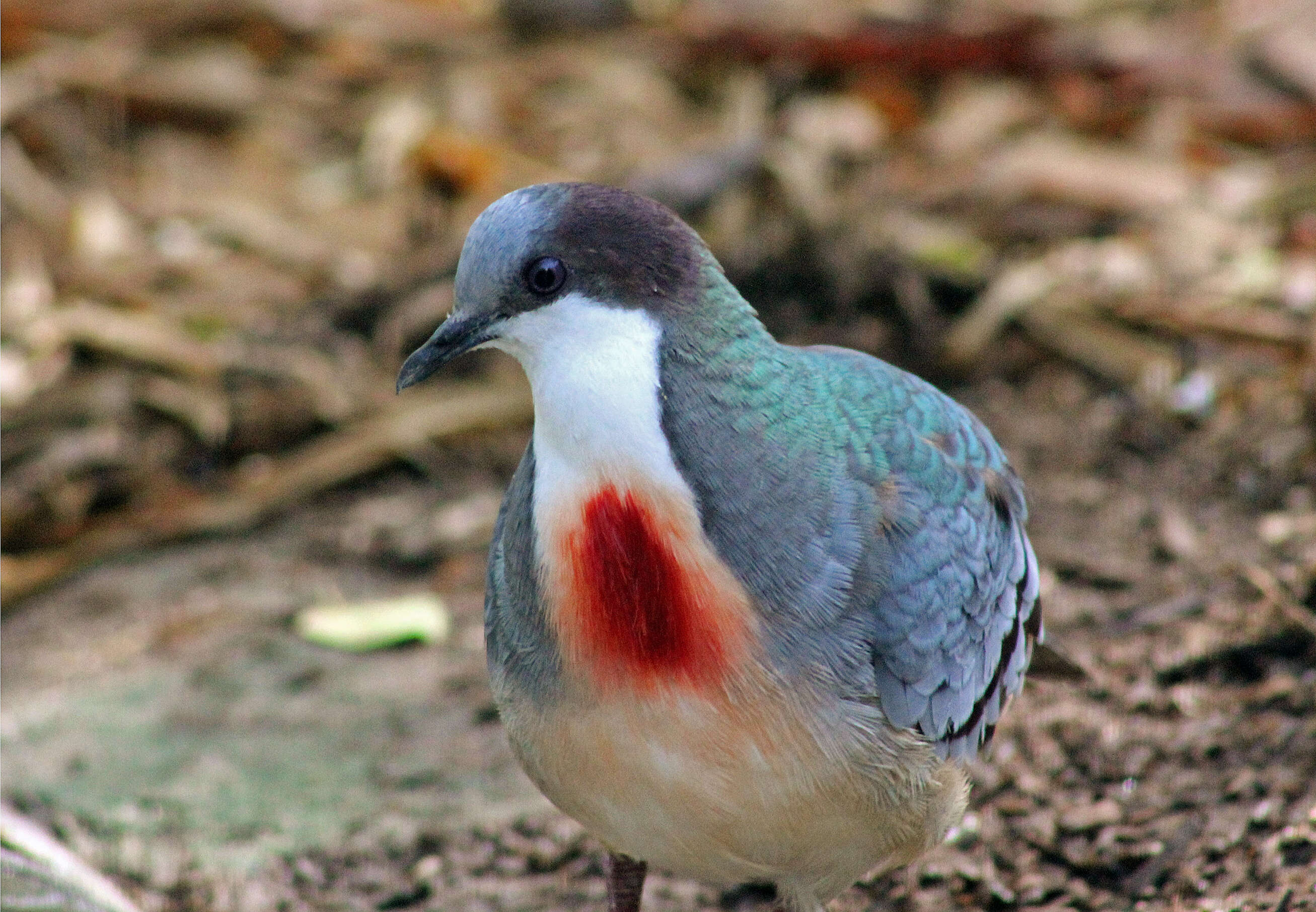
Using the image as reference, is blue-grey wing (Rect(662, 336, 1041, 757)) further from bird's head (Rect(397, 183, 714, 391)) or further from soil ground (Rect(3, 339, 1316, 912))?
soil ground (Rect(3, 339, 1316, 912))

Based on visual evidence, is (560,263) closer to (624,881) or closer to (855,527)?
(855,527)

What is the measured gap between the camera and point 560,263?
9.91 ft

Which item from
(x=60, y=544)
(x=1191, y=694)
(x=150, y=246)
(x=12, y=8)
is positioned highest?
A: (x=12, y=8)

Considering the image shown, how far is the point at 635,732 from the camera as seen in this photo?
3.05m

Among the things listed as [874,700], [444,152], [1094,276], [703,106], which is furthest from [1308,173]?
[874,700]

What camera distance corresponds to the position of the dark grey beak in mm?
3074

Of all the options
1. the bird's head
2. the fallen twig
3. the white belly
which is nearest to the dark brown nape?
the bird's head

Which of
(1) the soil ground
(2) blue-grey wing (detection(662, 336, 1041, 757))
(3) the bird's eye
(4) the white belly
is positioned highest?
(3) the bird's eye

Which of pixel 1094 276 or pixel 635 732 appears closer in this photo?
pixel 635 732

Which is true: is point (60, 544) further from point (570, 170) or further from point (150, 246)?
point (570, 170)

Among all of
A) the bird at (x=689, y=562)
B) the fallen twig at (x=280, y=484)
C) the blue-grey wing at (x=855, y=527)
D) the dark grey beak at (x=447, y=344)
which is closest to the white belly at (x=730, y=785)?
the bird at (x=689, y=562)

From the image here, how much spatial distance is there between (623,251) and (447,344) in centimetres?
41

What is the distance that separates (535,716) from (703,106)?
18.4 feet

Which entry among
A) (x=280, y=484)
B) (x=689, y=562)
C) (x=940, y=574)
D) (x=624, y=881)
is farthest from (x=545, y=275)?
(x=280, y=484)
